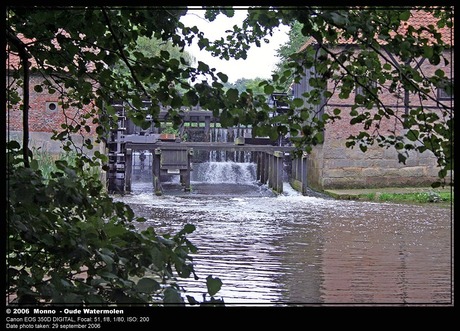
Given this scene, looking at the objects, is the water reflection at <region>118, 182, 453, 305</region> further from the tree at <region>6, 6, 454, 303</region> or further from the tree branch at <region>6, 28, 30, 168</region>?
the tree branch at <region>6, 28, 30, 168</region>

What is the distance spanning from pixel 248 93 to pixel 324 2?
1.21 feet

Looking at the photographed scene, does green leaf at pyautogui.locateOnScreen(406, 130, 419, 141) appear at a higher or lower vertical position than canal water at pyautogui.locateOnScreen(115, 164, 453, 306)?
higher

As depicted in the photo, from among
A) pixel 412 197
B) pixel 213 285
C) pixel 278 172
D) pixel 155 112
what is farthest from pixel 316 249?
pixel 278 172

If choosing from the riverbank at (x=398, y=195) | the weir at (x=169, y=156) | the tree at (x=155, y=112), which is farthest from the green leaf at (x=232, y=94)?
the weir at (x=169, y=156)

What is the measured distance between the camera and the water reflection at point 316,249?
573 centimetres

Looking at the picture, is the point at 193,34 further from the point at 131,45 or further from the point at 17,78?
the point at 17,78

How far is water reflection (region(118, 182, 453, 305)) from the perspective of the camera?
5734 mm

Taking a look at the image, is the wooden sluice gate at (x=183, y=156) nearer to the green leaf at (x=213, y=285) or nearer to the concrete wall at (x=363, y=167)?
the concrete wall at (x=363, y=167)

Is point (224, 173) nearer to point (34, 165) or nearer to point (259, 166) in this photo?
point (259, 166)

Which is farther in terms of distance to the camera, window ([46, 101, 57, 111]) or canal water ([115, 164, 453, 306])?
window ([46, 101, 57, 111])

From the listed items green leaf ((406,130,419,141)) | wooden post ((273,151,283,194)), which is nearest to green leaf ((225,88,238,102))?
green leaf ((406,130,419,141))

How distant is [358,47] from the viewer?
2127mm

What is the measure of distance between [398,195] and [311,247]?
25.8ft

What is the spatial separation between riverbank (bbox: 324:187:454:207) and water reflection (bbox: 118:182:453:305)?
0.70 meters
